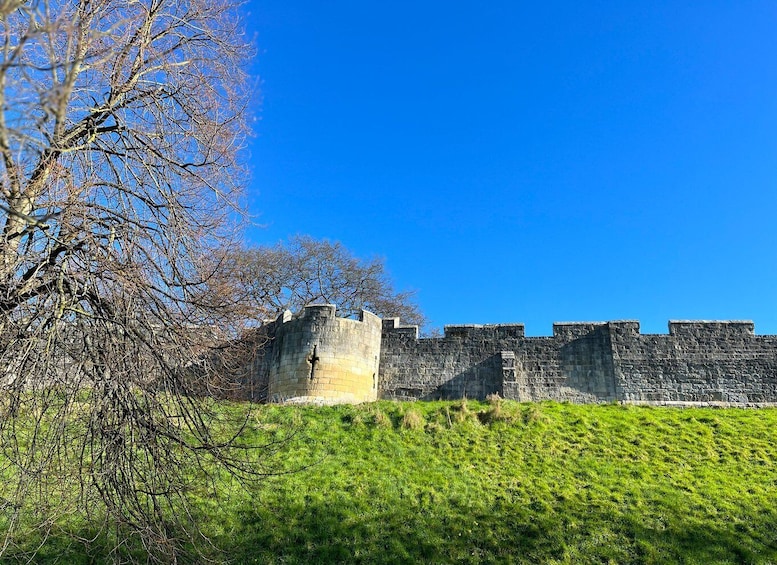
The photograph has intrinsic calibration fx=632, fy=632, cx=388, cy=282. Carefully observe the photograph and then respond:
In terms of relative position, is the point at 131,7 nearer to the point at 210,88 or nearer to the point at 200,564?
the point at 210,88

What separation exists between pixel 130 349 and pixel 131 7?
4.07 metres

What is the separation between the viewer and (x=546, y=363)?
17578 mm

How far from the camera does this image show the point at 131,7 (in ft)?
24.0

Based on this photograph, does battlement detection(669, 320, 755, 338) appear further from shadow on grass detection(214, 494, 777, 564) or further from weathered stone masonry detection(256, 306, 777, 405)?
shadow on grass detection(214, 494, 777, 564)

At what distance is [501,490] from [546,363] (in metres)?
6.99

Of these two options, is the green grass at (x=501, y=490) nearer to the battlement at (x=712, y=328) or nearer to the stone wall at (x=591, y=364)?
the stone wall at (x=591, y=364)

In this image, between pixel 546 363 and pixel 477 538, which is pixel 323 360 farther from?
pixel 477 538

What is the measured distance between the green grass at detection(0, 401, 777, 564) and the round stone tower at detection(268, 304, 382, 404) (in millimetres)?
1512

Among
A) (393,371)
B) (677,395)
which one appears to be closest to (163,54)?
(393,371)

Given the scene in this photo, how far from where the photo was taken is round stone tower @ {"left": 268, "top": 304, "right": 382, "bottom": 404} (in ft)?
55.1

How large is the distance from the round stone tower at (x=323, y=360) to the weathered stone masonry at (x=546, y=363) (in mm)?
30

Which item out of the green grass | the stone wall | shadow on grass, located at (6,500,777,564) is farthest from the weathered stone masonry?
shadow on grass, located at (6,500,777,564)

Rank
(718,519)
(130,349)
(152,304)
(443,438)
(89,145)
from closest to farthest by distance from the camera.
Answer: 1. (130,349)
2. (152,304)
3. (89,145)
4. (718,519)
5. (443,438)

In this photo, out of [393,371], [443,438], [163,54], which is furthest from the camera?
[393,371]
